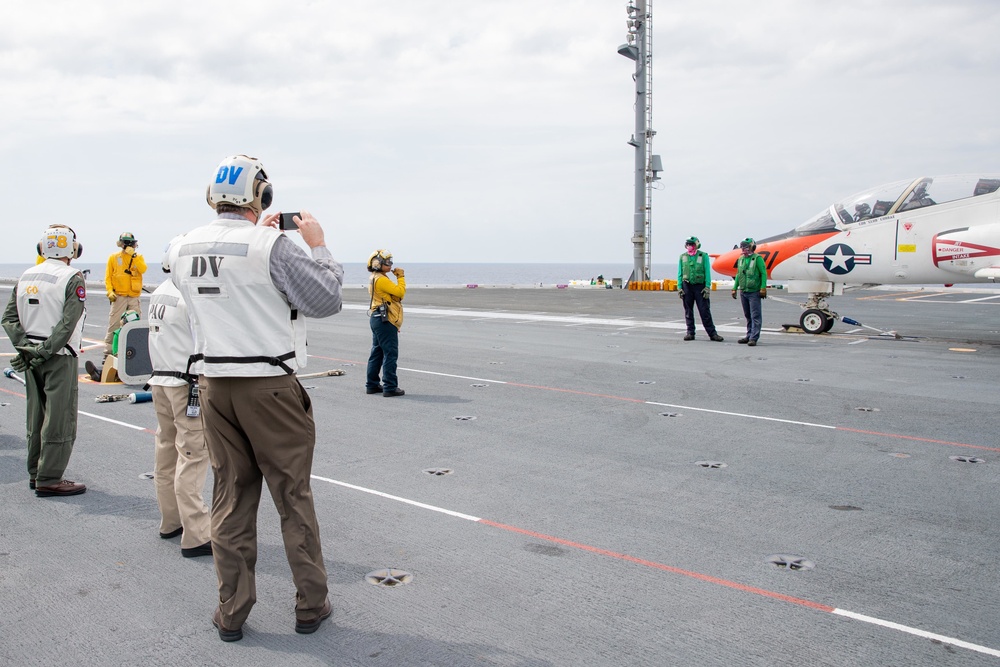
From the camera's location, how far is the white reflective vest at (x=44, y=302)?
5621mm

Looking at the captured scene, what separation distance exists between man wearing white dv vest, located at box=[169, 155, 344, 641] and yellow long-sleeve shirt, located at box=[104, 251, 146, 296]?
34.5 ft

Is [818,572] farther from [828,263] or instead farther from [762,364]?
[828,263]

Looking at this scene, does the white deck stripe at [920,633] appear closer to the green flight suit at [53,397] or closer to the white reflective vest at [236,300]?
the white reflective vest at [236,300]

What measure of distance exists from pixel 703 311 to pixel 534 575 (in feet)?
38.7

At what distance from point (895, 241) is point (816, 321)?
7.59ft

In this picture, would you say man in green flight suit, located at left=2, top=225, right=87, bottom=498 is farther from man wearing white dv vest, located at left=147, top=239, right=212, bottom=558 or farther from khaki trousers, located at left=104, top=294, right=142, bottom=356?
khaki trousers, located at left=104, top=294, right=142, bottom=356

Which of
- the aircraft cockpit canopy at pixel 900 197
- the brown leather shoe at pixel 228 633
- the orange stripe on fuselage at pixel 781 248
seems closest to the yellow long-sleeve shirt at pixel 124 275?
the brown leather shoe at pixel 228 633

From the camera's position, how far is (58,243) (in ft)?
18.7

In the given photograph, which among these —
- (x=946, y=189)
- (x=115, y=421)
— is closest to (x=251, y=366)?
(x=115, y=421)

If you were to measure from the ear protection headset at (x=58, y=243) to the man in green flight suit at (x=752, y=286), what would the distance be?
1173 centimetres

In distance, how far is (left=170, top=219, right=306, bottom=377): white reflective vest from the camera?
11.1 feet

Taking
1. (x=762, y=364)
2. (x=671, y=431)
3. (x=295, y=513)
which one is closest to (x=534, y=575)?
(x=295, y=513)

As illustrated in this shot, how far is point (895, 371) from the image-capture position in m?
11.3

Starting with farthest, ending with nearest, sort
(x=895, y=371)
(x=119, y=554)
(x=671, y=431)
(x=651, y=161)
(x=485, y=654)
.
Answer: (x=651, y=161) < (x=895, y=371) < (x=671, y=431) < (x=119, y=554) < (x=485, y=654)
